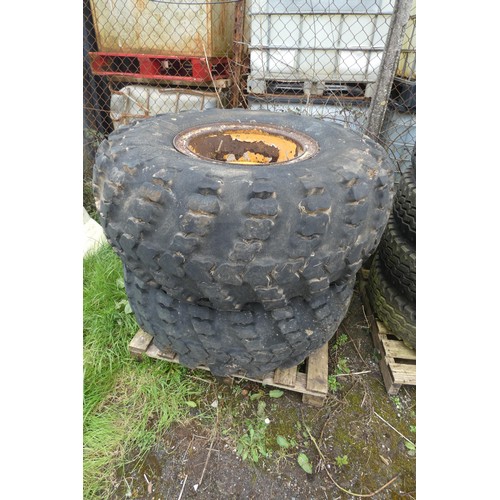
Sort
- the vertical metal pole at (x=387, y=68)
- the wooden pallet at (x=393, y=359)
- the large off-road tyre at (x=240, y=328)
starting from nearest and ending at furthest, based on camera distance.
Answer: the large off-road tyre at (x=240, y=328) → the wooden pallet at (x=393, y=359) → the vertical metal pole at (x=387, y=68)

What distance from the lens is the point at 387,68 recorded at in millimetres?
2377

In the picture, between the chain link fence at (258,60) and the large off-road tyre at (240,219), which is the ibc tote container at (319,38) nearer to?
the chain link fence at (258,60)

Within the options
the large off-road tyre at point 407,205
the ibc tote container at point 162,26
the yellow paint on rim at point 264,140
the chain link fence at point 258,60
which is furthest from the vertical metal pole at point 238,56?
the large off-road tyre at point 407,205

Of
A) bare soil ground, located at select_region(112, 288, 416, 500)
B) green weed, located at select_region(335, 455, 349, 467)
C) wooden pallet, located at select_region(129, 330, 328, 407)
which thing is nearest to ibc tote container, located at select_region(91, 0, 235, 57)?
wooden pallet, located at select_region(129, 330, 328, 407)

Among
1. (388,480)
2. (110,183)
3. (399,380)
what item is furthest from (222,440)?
(110,183)

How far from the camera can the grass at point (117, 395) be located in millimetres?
1552

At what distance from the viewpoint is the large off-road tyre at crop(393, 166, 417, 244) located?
185cm

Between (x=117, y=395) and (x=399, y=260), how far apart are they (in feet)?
5.15

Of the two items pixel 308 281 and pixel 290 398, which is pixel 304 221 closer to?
A: pixel 308 281

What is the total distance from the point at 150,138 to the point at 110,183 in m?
0.35

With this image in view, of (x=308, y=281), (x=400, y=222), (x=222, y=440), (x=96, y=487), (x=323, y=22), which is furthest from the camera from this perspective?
(x=323, y=22)

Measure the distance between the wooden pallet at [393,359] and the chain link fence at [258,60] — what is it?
51.3 inches

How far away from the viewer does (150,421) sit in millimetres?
1691

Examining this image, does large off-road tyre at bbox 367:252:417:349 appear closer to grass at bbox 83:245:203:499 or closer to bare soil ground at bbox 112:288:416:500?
bare soil ground at bbox 112:288:416:500
